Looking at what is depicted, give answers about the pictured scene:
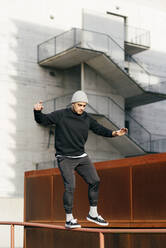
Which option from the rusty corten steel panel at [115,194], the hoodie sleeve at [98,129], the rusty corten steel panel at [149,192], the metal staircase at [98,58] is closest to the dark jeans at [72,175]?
the hoodie sleeve at [98,129]

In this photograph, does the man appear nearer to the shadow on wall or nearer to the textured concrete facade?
the textured concrete facade

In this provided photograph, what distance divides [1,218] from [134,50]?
1175 centimetres

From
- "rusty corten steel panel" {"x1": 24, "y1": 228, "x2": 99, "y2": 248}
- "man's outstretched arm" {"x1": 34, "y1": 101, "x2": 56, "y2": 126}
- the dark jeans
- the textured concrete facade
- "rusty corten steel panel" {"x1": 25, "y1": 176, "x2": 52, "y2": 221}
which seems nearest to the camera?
"man's outstretched arm" {"x1": 34, "y1": 101, "x2": 56, "y2": 126}

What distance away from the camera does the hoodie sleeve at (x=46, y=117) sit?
8102mm

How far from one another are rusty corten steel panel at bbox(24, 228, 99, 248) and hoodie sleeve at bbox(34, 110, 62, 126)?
17.1 ft

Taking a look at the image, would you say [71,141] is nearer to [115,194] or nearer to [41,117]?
[41,117]

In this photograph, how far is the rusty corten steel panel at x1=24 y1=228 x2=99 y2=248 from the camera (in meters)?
Answer: 13.5

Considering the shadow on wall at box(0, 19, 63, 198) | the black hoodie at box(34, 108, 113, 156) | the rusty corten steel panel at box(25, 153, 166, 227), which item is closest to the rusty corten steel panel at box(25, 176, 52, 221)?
the rusty corten steel panel at box(25, 153, 166, 227)

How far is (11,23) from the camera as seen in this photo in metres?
26.4

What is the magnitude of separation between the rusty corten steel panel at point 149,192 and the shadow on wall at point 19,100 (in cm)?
1413

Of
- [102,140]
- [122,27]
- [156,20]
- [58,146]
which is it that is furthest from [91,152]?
[58,146]

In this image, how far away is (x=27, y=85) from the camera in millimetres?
26969

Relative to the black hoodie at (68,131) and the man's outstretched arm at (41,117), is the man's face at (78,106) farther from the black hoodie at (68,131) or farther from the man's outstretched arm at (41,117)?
the man's outstretched arm at (41,117)

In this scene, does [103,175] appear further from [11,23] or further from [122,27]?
[122,27]
